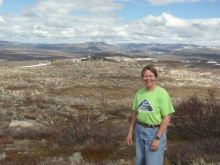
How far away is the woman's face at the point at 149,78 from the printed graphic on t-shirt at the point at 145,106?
334 mm

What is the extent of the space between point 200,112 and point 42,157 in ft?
25.6

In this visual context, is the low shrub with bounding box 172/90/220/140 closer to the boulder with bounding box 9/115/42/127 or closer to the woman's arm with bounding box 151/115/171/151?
the woman's arm with bounding box 151/115/171/151

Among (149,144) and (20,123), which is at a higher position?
(149,144)

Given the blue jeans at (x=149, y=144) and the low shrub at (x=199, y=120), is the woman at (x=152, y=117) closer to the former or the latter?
the blue jeans at (x=149, y=144)

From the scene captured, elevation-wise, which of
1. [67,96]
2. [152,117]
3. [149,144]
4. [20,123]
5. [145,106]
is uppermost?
[145,106]

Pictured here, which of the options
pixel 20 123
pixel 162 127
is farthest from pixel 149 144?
pixel 20 123

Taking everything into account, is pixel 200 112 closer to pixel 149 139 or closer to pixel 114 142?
pixel 114 142

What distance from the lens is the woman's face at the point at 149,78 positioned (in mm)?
3492

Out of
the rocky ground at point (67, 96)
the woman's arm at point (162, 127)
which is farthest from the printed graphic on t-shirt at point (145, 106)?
the rocky ground at point (67, 96)

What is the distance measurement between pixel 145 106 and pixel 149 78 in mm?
557

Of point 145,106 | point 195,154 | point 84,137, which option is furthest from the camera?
point 84,137

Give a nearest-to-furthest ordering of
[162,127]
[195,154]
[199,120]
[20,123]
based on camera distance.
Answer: [162,127] < [195,154] < [199,120] < [20,123]

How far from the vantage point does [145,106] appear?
3.47m

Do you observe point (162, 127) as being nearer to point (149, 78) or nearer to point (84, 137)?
point (149, 78)
